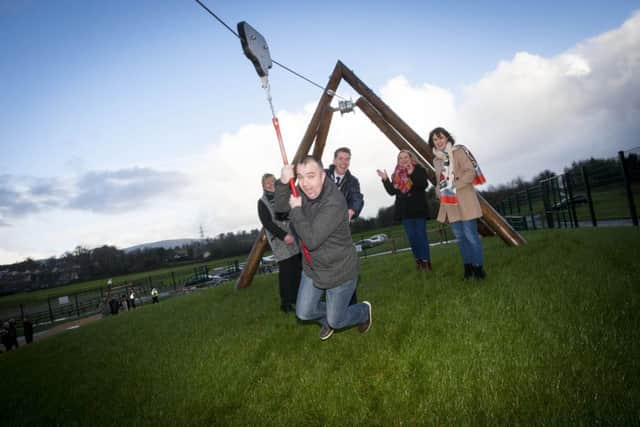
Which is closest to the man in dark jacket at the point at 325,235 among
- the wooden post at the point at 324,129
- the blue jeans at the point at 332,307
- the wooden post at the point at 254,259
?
the blue jeans at the point at 332,307

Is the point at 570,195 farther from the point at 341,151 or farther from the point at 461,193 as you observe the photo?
the point at 341,151

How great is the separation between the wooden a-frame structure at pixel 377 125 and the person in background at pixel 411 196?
838 millimetres

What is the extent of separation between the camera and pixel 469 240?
4.42 meters

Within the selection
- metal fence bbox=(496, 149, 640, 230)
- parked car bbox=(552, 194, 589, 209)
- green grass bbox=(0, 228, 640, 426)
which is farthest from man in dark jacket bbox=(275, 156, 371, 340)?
parked car bbox=(552, 194, 589, 209)

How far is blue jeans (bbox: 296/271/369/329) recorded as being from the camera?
3.14 metres

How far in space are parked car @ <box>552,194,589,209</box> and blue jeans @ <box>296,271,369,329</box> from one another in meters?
11.3

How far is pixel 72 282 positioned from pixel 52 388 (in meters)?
152

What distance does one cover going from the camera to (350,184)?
470 cm

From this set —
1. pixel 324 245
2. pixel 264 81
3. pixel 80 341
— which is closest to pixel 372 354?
pixel 324 245

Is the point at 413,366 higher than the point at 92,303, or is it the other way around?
the point at 413,366

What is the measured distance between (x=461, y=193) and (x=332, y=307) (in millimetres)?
2629

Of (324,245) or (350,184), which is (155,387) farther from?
(350,184)

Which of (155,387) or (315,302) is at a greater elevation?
(315,302)

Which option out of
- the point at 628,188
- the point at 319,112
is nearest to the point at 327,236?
the point at 319,112
